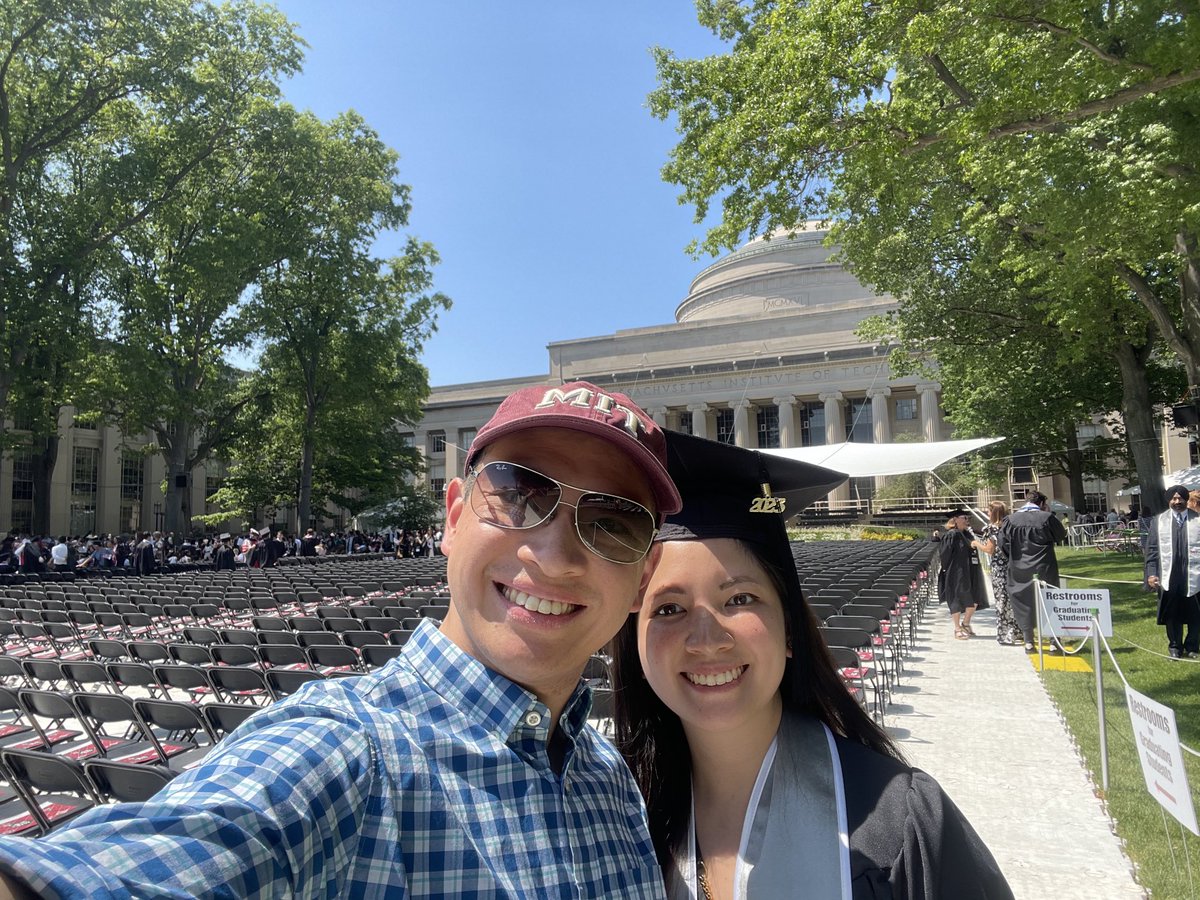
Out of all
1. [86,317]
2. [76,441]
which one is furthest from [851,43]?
[76,441]

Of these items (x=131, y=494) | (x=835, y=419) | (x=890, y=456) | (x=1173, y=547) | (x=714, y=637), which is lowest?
(x=1173, y=547)

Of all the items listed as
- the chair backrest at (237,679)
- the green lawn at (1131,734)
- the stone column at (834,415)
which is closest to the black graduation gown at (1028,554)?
the green lawn at (1131,734)

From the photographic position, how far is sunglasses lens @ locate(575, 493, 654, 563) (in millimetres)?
1284

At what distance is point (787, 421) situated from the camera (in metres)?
60.4

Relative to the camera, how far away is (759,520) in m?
1.81

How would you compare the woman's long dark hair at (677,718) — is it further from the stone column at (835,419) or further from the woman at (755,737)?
the stone column at (835,419)

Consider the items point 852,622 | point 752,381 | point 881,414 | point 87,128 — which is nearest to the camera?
point 852,622

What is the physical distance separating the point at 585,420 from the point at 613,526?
204 millimetres

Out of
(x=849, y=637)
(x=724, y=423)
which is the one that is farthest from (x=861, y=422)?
(x=849, y=637)

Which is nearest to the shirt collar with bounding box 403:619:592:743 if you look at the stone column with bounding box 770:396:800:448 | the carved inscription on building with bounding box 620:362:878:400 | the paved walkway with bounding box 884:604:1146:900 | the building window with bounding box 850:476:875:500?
the paved walkway with bounding box 884:604:1146:900

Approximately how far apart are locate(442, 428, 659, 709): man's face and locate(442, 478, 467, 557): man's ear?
14 mm

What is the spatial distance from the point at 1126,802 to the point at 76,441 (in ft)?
195

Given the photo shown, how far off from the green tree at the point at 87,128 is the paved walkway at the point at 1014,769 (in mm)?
27141

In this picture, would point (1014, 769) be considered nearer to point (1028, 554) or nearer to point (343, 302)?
point (1028, 554)
